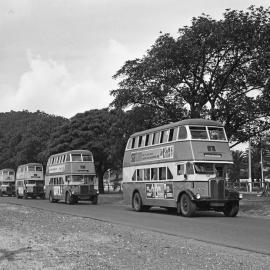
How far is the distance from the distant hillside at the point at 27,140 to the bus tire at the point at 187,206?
38.8m

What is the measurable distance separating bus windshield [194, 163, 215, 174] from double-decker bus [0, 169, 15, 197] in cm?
4572

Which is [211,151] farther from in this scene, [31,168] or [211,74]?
[31,168]

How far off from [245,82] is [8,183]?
41427mm

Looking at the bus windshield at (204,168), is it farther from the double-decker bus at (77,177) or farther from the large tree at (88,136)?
the large tree at (88,136)

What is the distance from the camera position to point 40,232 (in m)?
15.3

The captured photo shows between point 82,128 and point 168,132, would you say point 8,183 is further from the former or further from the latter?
point 168,132

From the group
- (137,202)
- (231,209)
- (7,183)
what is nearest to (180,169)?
(231,209)

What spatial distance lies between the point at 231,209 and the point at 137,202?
6.15 m

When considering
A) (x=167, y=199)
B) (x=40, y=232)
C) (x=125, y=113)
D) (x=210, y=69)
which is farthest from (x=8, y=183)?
(x=40, y=232)

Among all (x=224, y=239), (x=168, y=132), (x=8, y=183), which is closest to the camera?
(x=224, y=239)

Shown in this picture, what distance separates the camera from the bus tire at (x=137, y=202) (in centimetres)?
2770

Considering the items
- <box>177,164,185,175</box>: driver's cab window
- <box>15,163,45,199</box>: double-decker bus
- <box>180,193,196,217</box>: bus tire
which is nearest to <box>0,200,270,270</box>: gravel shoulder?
<box>180,193,196,217</box>: bus tire

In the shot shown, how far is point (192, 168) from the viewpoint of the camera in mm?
22969

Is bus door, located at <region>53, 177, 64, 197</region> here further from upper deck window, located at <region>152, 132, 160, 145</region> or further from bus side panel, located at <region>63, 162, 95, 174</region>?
upper deck window, located at <region>152, 132, 160, 145</region>
